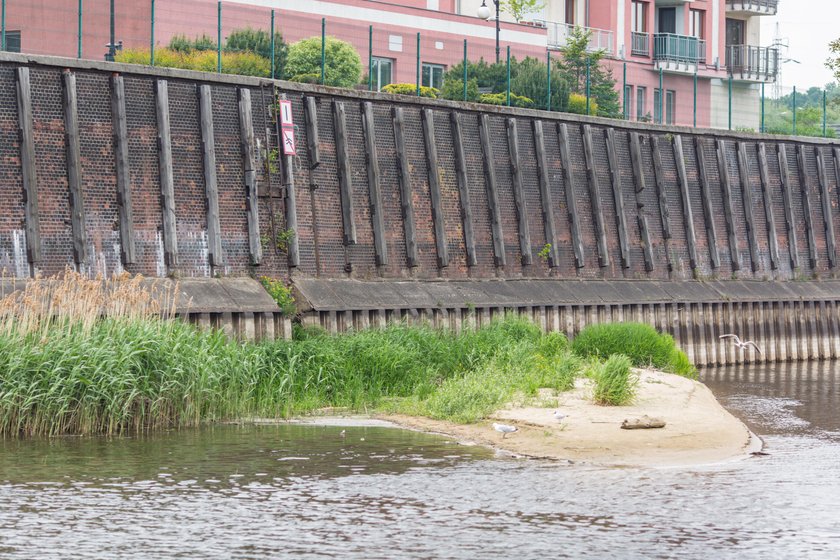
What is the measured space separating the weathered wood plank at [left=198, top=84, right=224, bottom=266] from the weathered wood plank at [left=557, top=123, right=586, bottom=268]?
11.6 m

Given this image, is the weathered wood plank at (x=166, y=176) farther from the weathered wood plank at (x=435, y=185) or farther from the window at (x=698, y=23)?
the window at (x=698, y=23)

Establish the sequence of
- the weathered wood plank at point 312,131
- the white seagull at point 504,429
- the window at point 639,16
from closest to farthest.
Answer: the white seagull at point 504,429 → the weathered wood plank at point 312,131 → the window at point 639,16

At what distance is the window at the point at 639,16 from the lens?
61125mm

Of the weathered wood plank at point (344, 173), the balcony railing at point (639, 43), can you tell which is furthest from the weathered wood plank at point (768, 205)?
the balcony railing at point (639, 43)

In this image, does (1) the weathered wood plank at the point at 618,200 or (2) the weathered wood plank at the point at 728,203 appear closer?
(1) the weathered wood plank at the point at 618,200

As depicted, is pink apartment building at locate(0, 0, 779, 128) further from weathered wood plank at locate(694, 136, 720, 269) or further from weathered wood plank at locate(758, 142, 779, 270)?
weathered wood plank at locate(758, 142, 779, 270)

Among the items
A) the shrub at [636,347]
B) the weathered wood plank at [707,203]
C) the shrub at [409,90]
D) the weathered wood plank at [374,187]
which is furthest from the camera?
the weathered wood plank at [707,203]

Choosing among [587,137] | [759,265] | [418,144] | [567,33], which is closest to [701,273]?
[759,265]

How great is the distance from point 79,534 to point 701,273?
98.7ft

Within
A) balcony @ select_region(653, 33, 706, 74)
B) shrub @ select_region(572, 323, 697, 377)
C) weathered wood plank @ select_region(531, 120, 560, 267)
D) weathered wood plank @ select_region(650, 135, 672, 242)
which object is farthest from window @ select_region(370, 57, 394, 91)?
balcony @ select_region(653, 33, 706, 74)

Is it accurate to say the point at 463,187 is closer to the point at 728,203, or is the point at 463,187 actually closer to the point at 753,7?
the point at 728,203

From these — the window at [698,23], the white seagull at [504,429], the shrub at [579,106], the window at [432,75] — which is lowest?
the white seagull at [504,429]

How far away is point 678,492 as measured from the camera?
15609 millimetres

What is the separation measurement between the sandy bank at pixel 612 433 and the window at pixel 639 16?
40.6m
